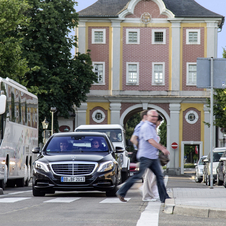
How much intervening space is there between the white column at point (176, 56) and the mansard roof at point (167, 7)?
1174 millimetres

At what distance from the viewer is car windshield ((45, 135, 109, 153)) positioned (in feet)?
47.0

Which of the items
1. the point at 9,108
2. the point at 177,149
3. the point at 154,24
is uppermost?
the point at 154,24

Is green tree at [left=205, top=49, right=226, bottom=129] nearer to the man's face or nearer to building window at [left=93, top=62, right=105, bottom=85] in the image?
building window at [left=93, top=62, right=105, bottom=85]

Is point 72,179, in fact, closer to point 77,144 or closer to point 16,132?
point 77,144

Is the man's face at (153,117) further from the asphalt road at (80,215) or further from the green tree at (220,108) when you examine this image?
the green tree at (220,108)

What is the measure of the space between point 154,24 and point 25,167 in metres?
30.5

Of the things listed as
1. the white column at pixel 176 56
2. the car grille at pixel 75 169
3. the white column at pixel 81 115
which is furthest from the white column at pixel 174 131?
the car grille at pixel 75 169

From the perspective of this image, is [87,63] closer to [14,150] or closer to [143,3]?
[143,3]

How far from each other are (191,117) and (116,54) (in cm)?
882

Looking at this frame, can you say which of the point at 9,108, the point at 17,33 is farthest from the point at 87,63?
the point at 9,108

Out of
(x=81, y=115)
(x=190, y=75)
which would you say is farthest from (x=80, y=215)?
(x=190, y=75)

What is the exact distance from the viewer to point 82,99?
1614 inches

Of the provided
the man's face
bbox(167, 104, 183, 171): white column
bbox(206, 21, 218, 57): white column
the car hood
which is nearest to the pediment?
bbox(206, 21, 218, 57): white column

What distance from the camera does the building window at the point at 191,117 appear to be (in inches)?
1966
